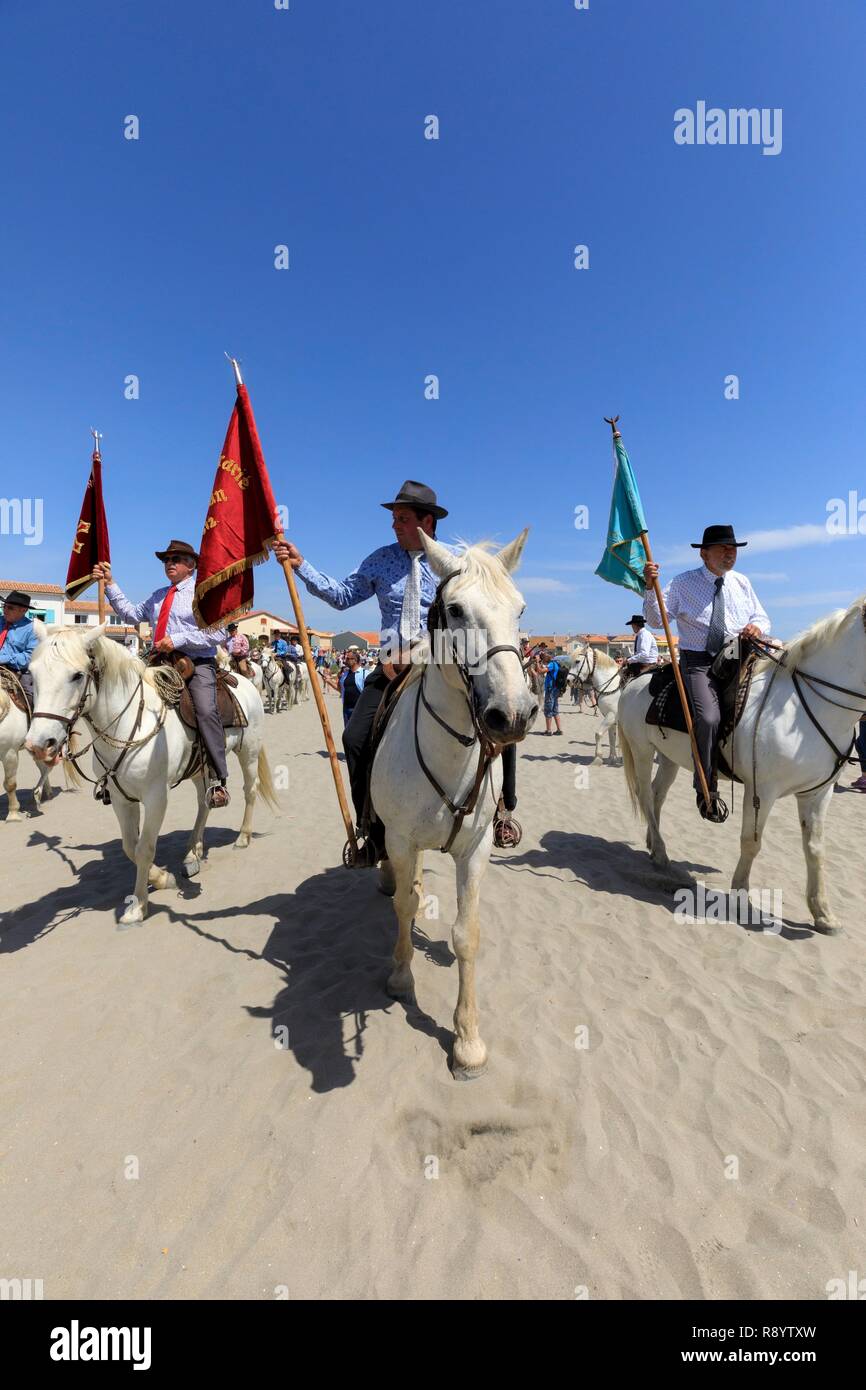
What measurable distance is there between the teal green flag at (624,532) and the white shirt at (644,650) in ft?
15.6

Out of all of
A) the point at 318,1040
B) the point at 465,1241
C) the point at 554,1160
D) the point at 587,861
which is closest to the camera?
the point at 465,1241

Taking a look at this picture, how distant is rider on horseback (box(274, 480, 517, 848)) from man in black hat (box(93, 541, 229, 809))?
1.81 meters

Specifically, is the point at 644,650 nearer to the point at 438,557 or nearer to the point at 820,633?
the point at 820,633

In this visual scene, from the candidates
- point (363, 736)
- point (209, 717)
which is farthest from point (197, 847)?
point (363, 736)

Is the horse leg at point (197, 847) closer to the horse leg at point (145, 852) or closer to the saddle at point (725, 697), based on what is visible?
the horse leg at point (145, 852)

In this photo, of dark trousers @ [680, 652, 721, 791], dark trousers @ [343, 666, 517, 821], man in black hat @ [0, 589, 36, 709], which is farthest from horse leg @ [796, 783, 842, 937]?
man in black hat @ [0, 589, 36, 709]

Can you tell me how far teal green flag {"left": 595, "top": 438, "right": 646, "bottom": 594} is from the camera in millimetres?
5113

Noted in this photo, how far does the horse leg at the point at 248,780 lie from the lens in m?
6.74

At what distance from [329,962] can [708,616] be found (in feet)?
15.4

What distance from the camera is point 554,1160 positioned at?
244cm
